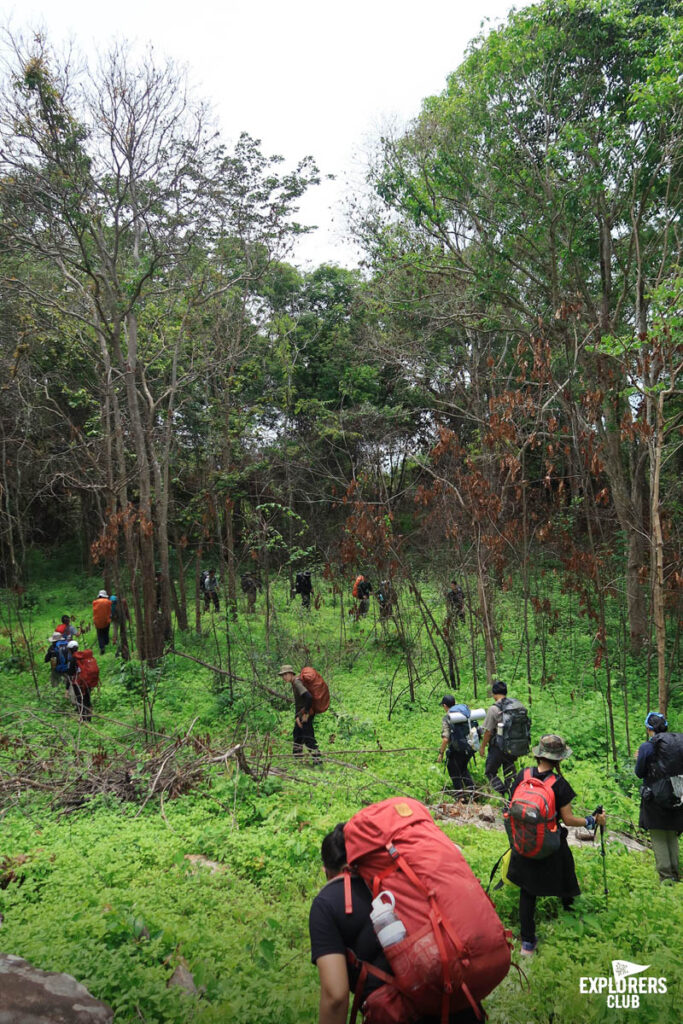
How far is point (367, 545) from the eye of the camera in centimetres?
1191

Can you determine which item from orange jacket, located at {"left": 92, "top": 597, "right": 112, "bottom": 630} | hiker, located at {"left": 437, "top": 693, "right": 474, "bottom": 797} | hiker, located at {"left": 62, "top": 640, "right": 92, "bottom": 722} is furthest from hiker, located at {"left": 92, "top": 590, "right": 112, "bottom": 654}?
hiker, located at {"left": 437, "top": 693, "right": 474, "bottom": 797}

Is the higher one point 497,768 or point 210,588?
point 210,588

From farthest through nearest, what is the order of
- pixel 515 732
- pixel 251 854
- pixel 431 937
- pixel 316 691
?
1. pixel 316 691
2. pixel 515 732
3. pixel 251 854
4. pixel 431 937

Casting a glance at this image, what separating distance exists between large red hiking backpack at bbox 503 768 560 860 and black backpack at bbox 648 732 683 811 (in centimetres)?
157

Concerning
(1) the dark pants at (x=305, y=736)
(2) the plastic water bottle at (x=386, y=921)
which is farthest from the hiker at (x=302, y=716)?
(2) the plastic water bottle at (x=386, y=921)

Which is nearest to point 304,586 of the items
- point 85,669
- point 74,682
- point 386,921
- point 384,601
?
point 384,601

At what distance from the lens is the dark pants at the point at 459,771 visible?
23.6ft

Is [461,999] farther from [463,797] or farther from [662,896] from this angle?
[463,797]

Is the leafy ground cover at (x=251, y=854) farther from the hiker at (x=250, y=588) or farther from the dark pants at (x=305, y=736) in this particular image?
the hiker at (x=250, y=588)

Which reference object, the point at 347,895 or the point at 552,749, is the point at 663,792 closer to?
the point at 552,749

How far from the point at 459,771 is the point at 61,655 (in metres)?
7.71

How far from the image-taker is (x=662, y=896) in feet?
15.8

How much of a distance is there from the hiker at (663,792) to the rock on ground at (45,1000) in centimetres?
435

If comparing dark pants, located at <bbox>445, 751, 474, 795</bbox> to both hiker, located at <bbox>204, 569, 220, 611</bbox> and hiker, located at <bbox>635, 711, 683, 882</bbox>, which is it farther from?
hiker, located at <bbox>204, 569, 220, 611</bbox>
